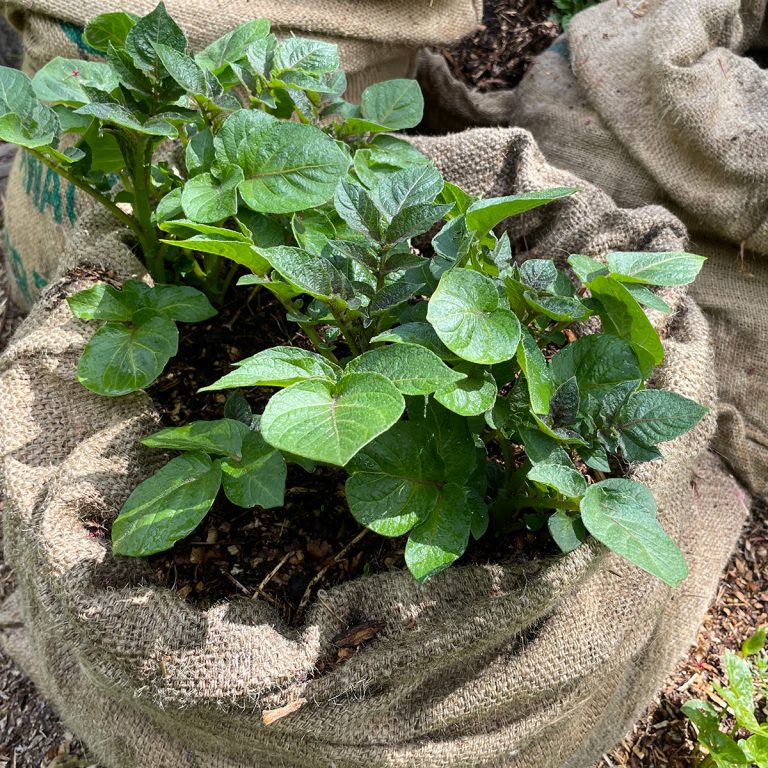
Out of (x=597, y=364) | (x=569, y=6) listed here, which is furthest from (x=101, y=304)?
(x=569, y=6)

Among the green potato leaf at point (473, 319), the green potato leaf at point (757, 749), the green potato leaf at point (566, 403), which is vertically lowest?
the green potato leaf at point (757, 749)

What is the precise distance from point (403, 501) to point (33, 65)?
3.75 feet

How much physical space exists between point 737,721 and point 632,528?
0.62 metres

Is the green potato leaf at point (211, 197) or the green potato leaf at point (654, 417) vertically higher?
the green potato leaf at point (211, 197)

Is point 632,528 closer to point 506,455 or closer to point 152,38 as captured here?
point 506,455

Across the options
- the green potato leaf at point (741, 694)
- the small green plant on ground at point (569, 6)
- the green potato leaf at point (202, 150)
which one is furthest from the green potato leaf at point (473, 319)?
the small green plant on ground at point (569, 6)

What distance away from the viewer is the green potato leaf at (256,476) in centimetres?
64

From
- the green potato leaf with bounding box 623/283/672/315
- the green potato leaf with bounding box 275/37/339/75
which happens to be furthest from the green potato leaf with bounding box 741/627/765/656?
the green potato leaf with bounding box 275/37/339/75

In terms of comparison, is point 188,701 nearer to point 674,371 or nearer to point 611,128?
point 674,371

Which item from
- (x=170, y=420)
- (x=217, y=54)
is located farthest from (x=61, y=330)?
(x=217, y=54)

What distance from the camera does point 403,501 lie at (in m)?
0.63

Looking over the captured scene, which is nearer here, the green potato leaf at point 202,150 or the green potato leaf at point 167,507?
the green potato leaf at point 167,507

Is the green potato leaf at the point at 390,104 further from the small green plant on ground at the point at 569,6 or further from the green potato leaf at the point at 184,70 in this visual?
the small green plant on ground at the point at 569,6

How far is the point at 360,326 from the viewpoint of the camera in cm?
73
